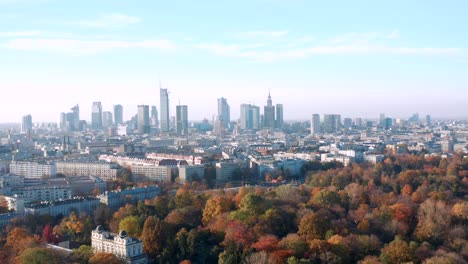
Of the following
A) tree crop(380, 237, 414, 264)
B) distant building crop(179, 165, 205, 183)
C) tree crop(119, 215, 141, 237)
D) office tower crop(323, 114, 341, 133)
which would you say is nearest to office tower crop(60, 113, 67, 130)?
office tower crop(323, 114, 341, 133)

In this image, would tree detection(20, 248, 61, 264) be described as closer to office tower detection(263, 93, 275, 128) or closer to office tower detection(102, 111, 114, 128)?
office tower detection(263, 93, 275, 128)

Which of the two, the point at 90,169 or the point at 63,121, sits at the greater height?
the point at 63,121

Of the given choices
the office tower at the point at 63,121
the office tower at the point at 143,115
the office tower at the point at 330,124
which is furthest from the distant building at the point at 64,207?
the office tower at the point at 63,121

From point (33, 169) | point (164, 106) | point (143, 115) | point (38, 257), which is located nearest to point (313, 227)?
point (38, 257)

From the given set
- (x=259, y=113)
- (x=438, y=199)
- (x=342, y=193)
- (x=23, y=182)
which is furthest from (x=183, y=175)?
(x=259, y=113)

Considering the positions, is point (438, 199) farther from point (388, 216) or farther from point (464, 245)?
point (464, 245)

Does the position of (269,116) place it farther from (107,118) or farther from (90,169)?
(90,169)

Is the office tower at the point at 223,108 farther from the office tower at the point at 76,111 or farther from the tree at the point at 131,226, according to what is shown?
the tree at the point at 131,226
